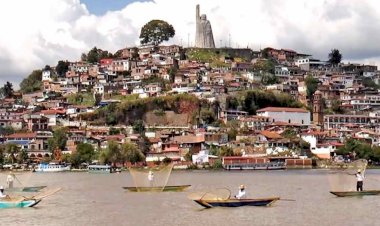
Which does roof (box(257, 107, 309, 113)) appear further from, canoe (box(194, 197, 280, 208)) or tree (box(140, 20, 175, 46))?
canoe (box(194, 197, 280, 208))

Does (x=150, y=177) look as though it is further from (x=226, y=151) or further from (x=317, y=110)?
(x=317, y=110)

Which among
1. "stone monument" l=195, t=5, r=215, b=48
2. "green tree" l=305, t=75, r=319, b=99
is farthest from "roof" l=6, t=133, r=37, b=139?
"green tree" l=305, t=75, r=319, b=99

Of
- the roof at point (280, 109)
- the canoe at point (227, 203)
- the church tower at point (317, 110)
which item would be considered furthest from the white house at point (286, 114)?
the canoe at point (227, 203)

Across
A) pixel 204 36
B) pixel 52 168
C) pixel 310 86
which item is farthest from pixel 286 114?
pixel 52 168

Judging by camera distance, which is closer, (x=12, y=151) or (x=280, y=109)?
(x=12, y=151)

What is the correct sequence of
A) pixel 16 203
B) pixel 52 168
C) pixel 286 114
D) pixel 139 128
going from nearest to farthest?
pixel 16 203 → pixel 52 168 → pixel 139 128 → pixel 286 114

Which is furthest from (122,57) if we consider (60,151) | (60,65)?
(60,151)

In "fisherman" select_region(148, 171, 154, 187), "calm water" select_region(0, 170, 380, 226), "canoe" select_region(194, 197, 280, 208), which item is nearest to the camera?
"calm water" select_region(0, 170, 380, 226)

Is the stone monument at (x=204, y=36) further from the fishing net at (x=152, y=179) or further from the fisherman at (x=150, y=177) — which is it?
the fisherman at (x=150, y=177)
